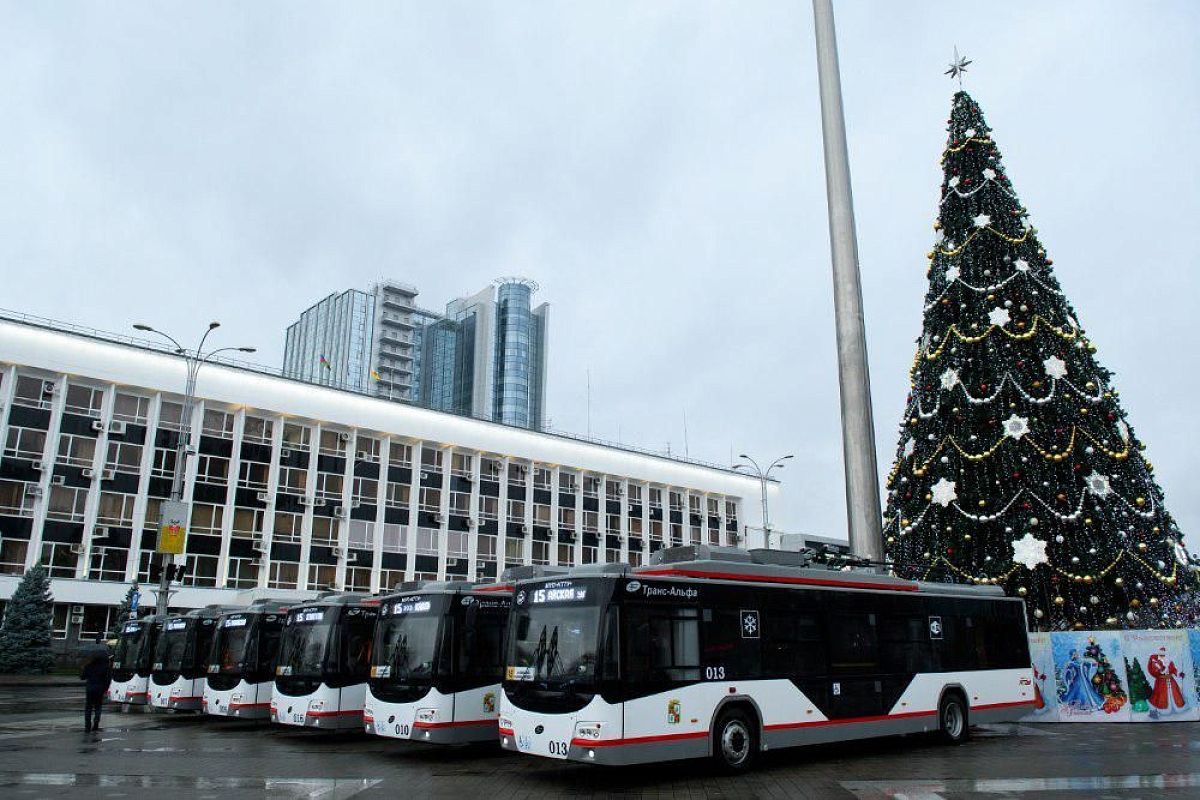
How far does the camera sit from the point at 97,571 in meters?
44.9

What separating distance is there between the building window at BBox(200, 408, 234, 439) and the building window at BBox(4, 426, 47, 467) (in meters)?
7.69

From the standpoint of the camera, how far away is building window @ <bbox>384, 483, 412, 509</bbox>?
55719 mm

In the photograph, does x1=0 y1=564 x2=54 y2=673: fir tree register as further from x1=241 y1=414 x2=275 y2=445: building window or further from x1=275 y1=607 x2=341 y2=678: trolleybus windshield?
x1=275 y1=607 x2=341 y2=678: trolleybus windshield

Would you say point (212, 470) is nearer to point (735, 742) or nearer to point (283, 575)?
point (283, 575)

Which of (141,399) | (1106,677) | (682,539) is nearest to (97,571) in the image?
(141,399)

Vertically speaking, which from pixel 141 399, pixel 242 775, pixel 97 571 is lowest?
pixel 242 775

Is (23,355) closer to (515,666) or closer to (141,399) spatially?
(141,399)

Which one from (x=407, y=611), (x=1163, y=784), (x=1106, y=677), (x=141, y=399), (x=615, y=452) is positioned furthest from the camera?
(x=615, y=452)

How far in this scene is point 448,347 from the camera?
139750 mm

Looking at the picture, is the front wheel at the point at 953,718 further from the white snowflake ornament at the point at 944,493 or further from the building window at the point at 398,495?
the building window at the point at 398,495

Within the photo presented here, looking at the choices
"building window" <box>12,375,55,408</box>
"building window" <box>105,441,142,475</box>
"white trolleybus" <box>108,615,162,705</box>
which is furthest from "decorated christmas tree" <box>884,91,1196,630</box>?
"building window" <box>12,375,55,408</box>

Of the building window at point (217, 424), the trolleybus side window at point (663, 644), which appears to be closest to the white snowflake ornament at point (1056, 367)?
the trolleybus side window at point (663, 644)

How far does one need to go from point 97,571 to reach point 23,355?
11228 mm

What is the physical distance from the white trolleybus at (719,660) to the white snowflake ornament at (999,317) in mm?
7913
